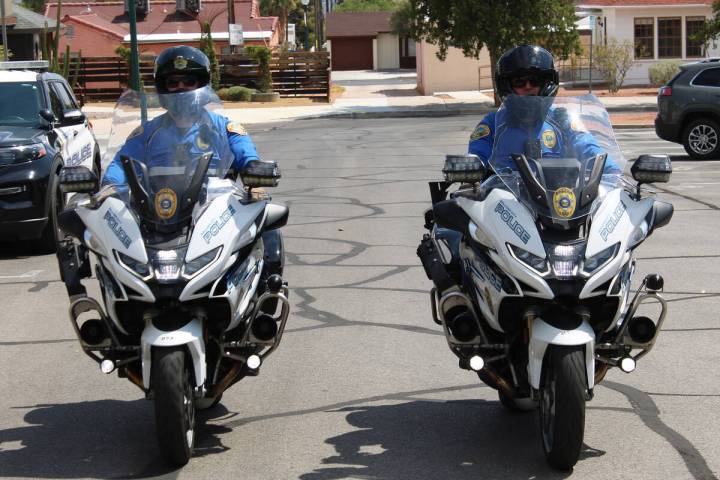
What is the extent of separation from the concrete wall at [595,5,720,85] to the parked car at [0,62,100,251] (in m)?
38.2

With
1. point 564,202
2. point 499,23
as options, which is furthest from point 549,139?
point 499,23

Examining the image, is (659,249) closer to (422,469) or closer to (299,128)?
(422,469)

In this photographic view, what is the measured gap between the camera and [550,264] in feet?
16.5

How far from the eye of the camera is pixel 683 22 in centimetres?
4919

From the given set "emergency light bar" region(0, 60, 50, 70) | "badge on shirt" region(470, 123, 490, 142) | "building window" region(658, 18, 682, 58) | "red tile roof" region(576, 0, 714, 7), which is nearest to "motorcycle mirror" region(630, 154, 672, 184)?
"badge on shirt" region(470, 123, 490, 142)

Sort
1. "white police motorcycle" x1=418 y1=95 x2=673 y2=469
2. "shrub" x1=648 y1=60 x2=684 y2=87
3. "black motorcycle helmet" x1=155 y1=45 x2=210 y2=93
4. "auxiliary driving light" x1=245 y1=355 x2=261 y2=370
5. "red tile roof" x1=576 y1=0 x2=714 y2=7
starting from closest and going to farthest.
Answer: "white police motorcycle" x1=418 y1=95 x2=673 y2=469 < "auxiliary driving light" x1=245 y1=355 x2=261 y2=370 < "black motorcycle helmet" x1=155 y1=45 x2=210 y2=93 < "shrub" x1=648 y1=60 x2=684 y2=87 < "red tile roof" x1=576 y1=0 x2=714 y2=7

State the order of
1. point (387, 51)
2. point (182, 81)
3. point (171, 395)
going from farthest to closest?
point (387, 51) < point (182, 81) < point (171, 395)

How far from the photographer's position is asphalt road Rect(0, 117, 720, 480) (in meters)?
5.44

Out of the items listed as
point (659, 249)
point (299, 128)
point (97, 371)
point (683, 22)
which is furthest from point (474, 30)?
point (97, 371)

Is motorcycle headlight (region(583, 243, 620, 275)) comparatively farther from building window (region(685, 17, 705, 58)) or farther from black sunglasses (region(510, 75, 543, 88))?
building window (region(685, 17, 705, 58))

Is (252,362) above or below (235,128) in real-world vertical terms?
below

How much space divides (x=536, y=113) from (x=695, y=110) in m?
16.3

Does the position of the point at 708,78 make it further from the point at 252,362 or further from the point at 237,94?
the point at 237,94

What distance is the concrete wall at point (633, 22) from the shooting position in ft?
160
